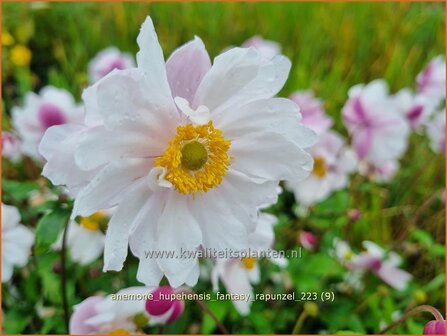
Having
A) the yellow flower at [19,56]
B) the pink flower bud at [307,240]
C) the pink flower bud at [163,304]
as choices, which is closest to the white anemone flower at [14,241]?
the pink flower bud at [163,304]

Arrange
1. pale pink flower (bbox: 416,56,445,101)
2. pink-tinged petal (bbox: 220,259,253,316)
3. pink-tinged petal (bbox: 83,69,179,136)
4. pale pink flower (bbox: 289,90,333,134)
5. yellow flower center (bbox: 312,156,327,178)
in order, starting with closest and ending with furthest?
pink-tinged petal (bbox: 83,69,179,136), pink-tinged petal (bbox: 220,259,253,316), pale pink flower (bbox: 289,90,333,134), yellow flower center (bbox: 312,156,327,178), pale pink flower (bbox: 416,56,445,101)

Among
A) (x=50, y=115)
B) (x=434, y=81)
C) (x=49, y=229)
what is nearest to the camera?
(x=49, y=229)

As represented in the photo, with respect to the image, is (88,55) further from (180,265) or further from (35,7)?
(180,265)

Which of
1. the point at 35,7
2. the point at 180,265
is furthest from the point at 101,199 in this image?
the point at 35,7

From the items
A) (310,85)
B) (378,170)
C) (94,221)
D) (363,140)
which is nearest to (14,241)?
(94,221)

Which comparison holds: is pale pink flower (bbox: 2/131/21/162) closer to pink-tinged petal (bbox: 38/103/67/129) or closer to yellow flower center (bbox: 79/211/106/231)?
pink-tinged petal (bbox: 38/103/67/129)

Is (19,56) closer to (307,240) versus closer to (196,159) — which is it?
(307,240)

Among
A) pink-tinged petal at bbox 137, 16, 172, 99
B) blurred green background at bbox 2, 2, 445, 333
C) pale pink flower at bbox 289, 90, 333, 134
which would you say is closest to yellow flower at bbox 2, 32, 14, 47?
blurred green background at bbox 2, 2, 445, 333
